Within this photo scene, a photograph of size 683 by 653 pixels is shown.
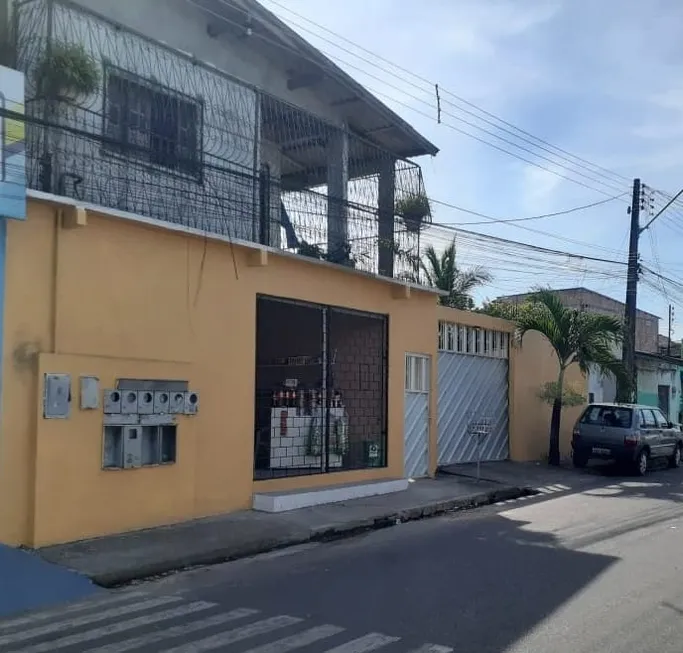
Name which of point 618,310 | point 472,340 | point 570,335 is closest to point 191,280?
point 472,340

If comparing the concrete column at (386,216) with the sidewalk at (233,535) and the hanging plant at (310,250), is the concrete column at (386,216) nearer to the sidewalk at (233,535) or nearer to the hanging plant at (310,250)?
the hanging plant at (310,250)

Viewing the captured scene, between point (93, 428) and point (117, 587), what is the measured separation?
7.39 ft

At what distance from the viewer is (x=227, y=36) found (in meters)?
13.8

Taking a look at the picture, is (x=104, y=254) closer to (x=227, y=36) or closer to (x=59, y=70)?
(x=59, y=70)

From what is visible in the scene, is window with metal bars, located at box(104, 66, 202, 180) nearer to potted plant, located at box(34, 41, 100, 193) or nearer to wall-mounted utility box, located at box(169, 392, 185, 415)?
potted plant, located at box(34, 41, 100, 193)

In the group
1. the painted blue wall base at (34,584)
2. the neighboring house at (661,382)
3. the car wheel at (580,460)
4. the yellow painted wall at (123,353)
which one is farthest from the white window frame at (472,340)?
the neighboring house at (661,382)

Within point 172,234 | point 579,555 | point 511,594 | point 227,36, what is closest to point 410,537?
point 579,555

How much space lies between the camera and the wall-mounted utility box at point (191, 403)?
36.0 ft

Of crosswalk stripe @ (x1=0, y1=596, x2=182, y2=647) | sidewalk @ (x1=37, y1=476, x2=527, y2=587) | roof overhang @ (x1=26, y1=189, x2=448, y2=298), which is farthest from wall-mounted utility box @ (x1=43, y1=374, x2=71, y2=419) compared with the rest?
crosswalk stripe @ (x1=0, y1=596, x2=182, y2=647)

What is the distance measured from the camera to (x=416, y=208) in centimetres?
1555

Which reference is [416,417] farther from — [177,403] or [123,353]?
[123,353]

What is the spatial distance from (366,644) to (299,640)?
19.2 inches

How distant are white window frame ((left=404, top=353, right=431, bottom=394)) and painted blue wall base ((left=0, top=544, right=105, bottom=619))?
884 centimetres

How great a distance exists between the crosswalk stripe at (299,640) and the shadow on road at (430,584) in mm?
212
